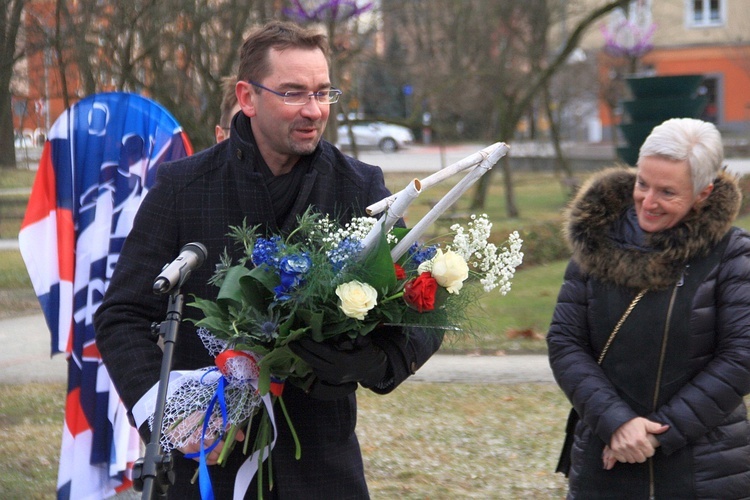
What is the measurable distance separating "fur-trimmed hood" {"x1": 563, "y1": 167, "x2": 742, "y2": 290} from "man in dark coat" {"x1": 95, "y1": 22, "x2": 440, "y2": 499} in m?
0.82

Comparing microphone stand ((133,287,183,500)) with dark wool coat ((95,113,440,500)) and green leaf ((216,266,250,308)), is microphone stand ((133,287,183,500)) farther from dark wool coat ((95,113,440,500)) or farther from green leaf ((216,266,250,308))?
dark wool coat ((95,113,440,500))

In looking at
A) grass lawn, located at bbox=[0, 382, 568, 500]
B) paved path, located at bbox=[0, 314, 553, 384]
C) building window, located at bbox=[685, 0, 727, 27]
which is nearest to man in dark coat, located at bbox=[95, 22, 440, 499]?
grass lawn, located at bbox=[0, 382, 568, 500]

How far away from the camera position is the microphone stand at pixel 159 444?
2.40 metres

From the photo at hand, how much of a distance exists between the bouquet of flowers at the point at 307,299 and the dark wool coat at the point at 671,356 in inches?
31.4

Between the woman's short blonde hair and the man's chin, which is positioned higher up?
the man's chin

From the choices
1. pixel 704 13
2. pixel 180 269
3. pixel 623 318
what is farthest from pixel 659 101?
pixel 704 13

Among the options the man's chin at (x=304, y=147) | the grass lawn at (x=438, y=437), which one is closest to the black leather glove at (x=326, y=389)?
the man's chin at (x=304, y=147)

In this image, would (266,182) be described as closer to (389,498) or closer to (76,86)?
(389,498)

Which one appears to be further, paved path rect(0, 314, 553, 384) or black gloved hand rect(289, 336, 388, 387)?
paved path rect(0, 314, 553, 384)

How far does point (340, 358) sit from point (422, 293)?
254 millimetres

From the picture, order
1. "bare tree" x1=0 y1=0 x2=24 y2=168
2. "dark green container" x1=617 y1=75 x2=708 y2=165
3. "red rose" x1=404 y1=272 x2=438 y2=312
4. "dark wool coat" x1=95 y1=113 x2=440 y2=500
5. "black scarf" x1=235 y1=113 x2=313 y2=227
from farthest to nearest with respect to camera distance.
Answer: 1. "dark green container" x1=617 y1=75 x2=708 y2=165
2. "bare tree" x1=0 y1=0 x2=24 y2=168
3. "black scarf" x1=235 y1=113 x2=313 y2=227
4. "dark wool coat" x1=95 y1=113 x2=440 y2=500
5. "red rose" x1=404 y1=272 x2=438 y2=312

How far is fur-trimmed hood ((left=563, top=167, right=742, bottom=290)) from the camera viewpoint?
3.30m

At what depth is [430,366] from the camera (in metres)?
8.76

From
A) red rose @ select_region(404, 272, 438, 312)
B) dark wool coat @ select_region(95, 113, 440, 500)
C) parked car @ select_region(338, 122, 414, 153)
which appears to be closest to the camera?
red rose @ select_region(404, 272, 438, 312)
